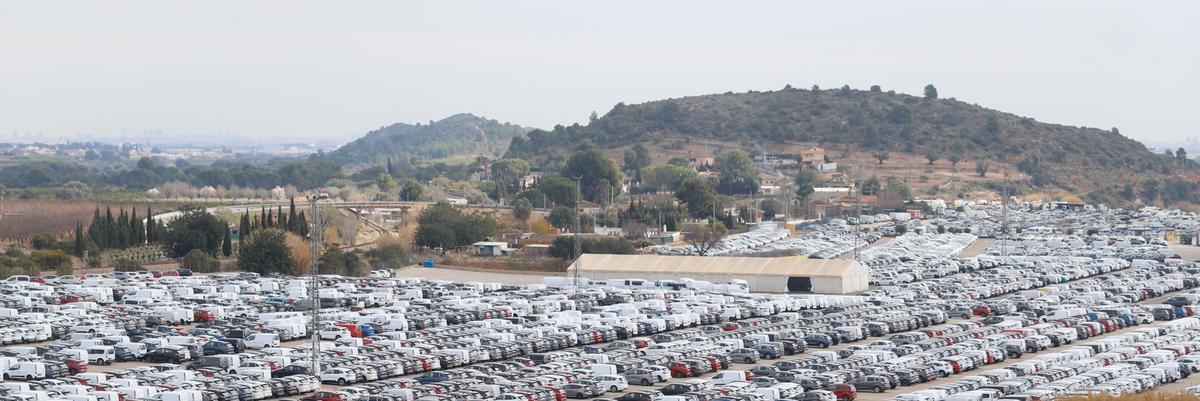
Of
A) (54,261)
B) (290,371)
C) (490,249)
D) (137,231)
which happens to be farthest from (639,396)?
(490,249)

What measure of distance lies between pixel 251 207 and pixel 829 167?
64.7m

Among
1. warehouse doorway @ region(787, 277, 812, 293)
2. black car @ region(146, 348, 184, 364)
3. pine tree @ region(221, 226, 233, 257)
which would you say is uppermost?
pine tree @ region(221, 226, 233, 257)

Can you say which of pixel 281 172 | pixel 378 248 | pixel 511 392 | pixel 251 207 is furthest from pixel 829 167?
pixel 511 392

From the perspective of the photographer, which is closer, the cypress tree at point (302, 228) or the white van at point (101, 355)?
the white van at point (101, 355)

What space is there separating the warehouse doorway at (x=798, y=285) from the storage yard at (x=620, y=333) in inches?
6.8

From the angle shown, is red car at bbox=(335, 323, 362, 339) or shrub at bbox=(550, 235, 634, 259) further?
shrub at bbox=(550, 235, 634, 259)

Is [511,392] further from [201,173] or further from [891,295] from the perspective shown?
[201,173]

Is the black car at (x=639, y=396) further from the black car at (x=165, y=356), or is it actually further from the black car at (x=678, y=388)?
the black car at (x=165, y=356)

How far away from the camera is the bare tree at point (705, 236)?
7638cm

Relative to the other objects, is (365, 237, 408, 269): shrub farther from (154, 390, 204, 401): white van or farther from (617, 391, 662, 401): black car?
(617, 391, 662, 401): black car

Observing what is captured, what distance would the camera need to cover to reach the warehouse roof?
5694 cm

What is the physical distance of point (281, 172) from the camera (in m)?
164

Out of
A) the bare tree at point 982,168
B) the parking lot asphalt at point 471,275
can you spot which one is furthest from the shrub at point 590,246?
A: the bare tree at point 982,168

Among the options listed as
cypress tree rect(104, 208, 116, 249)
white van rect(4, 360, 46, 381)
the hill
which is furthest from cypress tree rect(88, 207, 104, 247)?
the hill
